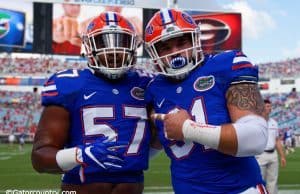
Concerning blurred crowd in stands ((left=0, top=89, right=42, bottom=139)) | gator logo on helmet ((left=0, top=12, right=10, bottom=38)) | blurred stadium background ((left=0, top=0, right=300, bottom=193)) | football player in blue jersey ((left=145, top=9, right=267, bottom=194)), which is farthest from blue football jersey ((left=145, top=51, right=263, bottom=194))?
blurred crowd in stands ((left=0, top=89, right=42, bottom=139))

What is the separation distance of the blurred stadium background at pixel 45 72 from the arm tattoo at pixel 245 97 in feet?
21.4

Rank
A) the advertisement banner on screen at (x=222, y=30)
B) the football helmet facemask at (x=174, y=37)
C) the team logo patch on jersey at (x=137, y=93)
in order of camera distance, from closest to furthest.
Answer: the football helmet facemask at (x=174, y=37), the team logo patch on jersey at (x=137, y=93), the advertisement banner on screen at (x=222, y=30)

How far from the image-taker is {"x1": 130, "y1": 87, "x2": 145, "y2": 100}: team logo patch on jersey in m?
2.66

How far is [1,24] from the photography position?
28922 millimetres

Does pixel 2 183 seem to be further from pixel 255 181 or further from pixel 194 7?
pixel 194 7

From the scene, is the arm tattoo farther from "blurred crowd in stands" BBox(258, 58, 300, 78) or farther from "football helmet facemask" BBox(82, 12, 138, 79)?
"blurred crowd in stands" BBox(258, 58, 300, 78)

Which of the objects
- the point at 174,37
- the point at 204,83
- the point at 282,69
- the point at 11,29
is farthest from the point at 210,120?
the point at 282,69

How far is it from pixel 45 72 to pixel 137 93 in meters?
39.6

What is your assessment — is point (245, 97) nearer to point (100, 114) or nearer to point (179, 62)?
point (179, 62)

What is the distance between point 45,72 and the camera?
1628 inches

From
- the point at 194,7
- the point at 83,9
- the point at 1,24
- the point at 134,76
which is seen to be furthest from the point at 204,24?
the point at 134,76

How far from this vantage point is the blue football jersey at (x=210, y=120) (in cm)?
229

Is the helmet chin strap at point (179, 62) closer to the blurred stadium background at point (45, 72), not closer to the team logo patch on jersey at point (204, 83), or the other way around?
the team logo patch on jersey at point (204, 83)

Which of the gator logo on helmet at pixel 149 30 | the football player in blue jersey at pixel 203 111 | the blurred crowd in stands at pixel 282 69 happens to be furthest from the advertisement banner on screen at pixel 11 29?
the blurred crowd in stands at pixel 282 69
